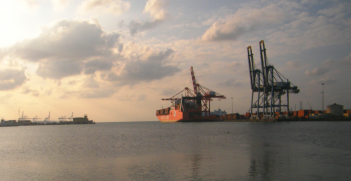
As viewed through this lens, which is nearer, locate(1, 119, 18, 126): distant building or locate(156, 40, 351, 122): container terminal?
locate(156, 40, 351, 122): container terminal

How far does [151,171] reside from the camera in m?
16.3

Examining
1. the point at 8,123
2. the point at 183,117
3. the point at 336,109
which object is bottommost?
the point at 8,123

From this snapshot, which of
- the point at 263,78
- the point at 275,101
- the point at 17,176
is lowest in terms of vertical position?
the point at 17,176

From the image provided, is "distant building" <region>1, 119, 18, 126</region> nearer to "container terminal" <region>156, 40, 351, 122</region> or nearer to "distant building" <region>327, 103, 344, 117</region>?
"container terminal" <region>156, 40, 351, 122</region>

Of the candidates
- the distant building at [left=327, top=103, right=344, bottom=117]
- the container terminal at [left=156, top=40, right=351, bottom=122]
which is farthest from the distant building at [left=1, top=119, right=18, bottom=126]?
the distant building at [left=327, top=103, right=344, bottom=117]

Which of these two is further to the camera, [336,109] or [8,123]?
[8,123]

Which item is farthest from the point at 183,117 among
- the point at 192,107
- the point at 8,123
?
the point at 8,123

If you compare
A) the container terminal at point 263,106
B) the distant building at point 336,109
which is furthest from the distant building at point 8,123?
the distant building at point 336,109

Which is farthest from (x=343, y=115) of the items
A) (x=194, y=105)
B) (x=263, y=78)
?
(x=194, y=105)

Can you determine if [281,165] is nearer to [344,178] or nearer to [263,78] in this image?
[344,178]

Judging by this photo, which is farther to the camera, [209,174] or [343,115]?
[343,115]

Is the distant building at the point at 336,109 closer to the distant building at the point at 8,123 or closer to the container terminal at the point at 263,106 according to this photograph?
the container terminal at the point at 263,106

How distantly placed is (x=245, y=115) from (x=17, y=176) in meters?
126

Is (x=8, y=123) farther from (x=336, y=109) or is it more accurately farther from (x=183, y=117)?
(x=336, y=109)
